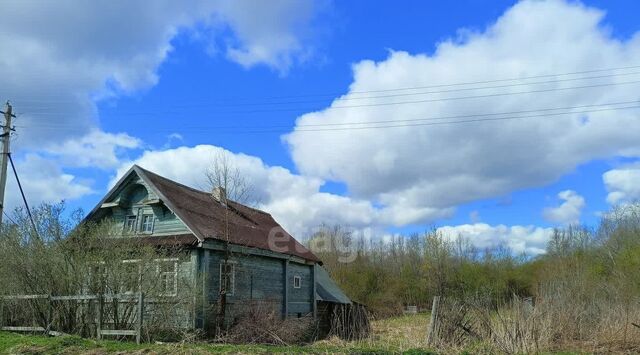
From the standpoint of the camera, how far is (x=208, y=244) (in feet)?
65.5

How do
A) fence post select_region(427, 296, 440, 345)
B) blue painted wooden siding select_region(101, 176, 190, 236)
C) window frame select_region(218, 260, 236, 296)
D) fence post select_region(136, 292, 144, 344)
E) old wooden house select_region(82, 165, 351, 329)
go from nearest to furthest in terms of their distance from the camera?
1. fence post select_region(427, 296, 440, 345)
2. fence post select_region(136, 292, 144, 344)
3. old wooden house select_region(82, 165, 351, 329)
4. window frame select_region(218, 260, 236, 296)
5. blue painted wooden siding select_region(101, 176, 190, 236)

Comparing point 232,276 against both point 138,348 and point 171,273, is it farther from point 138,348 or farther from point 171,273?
point 138,348

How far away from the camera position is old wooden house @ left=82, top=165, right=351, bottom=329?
1939 centimetres

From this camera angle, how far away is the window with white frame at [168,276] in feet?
55.0

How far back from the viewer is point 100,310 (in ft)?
52.1

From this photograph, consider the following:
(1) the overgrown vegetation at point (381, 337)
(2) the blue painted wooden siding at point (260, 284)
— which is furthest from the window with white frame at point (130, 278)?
(2) the blue painted wooden siding at point (260, 284)


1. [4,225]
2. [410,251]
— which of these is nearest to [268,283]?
[4,225]

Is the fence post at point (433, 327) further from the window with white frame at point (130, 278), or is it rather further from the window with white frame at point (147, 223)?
the window with white frame at point (147, 223)

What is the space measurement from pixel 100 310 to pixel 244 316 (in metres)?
5.89

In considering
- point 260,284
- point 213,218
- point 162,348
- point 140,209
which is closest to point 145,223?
point 140,209

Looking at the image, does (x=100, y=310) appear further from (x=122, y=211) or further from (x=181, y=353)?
(x=122, y=211)

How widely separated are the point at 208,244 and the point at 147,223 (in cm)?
386

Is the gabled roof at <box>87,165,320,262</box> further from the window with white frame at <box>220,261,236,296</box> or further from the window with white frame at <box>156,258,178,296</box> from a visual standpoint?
the window with white frame at <box>156,258,178,296</box>

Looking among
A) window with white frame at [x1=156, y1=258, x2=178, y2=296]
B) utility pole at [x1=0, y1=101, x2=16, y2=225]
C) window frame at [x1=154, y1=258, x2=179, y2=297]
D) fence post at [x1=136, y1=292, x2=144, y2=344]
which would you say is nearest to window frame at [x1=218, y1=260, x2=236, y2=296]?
window frame at [x1=154, y1=258, x2=179, y2=297]
